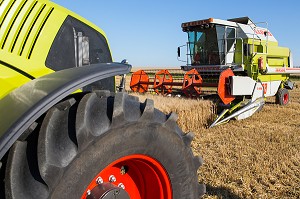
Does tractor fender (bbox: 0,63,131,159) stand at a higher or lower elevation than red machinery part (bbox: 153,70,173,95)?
higher

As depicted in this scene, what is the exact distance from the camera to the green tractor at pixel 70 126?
1177 mm

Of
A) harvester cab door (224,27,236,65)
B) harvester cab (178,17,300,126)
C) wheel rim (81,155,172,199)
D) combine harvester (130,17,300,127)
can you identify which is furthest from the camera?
harvester cab door (224,27,236,65)

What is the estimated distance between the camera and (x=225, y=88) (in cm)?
632

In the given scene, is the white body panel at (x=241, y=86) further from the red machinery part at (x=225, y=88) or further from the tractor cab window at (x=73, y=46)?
the tractor cab window at (x=73, y=46)

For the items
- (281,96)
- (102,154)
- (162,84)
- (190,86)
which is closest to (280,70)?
(281,96)

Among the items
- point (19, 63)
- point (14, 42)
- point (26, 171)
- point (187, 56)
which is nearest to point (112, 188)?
point (26, 171)

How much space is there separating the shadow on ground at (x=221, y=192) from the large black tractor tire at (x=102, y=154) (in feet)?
3.88

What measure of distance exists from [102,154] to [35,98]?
342 mm

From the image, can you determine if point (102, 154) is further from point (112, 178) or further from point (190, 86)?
point (190, 86)

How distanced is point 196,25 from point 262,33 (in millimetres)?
2204

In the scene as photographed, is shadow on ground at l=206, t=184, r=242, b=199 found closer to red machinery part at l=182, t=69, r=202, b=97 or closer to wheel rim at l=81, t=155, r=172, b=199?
wheel rim at l=81, t=155, r=172, b=199

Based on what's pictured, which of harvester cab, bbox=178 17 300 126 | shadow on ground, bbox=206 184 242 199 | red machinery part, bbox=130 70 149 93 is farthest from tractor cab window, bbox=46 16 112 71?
red machinery part, bbox=130 70 149 93

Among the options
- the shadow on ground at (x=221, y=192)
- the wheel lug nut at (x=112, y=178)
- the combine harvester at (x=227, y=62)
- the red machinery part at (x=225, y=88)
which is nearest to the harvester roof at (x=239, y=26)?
the combine harvester at (x=227, y=62)

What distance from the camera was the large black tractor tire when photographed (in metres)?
1.17
